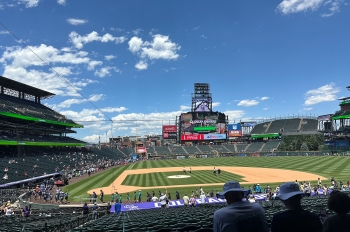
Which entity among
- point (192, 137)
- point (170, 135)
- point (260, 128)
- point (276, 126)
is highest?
point (276, 126)

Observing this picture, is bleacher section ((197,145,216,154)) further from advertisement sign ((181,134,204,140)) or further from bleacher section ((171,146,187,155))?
bleacher section ((171,146,187,155))

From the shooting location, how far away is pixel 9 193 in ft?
88.7

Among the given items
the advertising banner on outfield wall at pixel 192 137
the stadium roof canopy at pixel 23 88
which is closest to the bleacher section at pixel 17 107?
the stadium roof canopy at pixel 23 88

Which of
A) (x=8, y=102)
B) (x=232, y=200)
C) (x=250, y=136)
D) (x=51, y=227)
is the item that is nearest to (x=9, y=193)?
(x=51, y=227)

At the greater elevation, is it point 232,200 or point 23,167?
point 232,200

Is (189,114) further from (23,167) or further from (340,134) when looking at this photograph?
(23,167)

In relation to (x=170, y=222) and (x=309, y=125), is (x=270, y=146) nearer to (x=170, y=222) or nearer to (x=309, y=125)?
(x=309, y=125)

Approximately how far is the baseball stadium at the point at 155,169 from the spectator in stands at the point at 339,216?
1493 millimetres

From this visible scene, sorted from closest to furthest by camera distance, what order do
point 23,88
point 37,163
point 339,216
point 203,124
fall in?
point 339,216 < point 37,163 < point 23,88 < point 203,124

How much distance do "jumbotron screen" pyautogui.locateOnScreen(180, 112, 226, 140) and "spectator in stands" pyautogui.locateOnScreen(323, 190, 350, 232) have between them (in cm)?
10298

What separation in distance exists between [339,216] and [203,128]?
10468 centimetres

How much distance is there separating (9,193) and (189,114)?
89.9 m

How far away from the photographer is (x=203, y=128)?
353 feet

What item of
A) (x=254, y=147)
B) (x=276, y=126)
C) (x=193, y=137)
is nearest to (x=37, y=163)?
(x=193, y=137)
